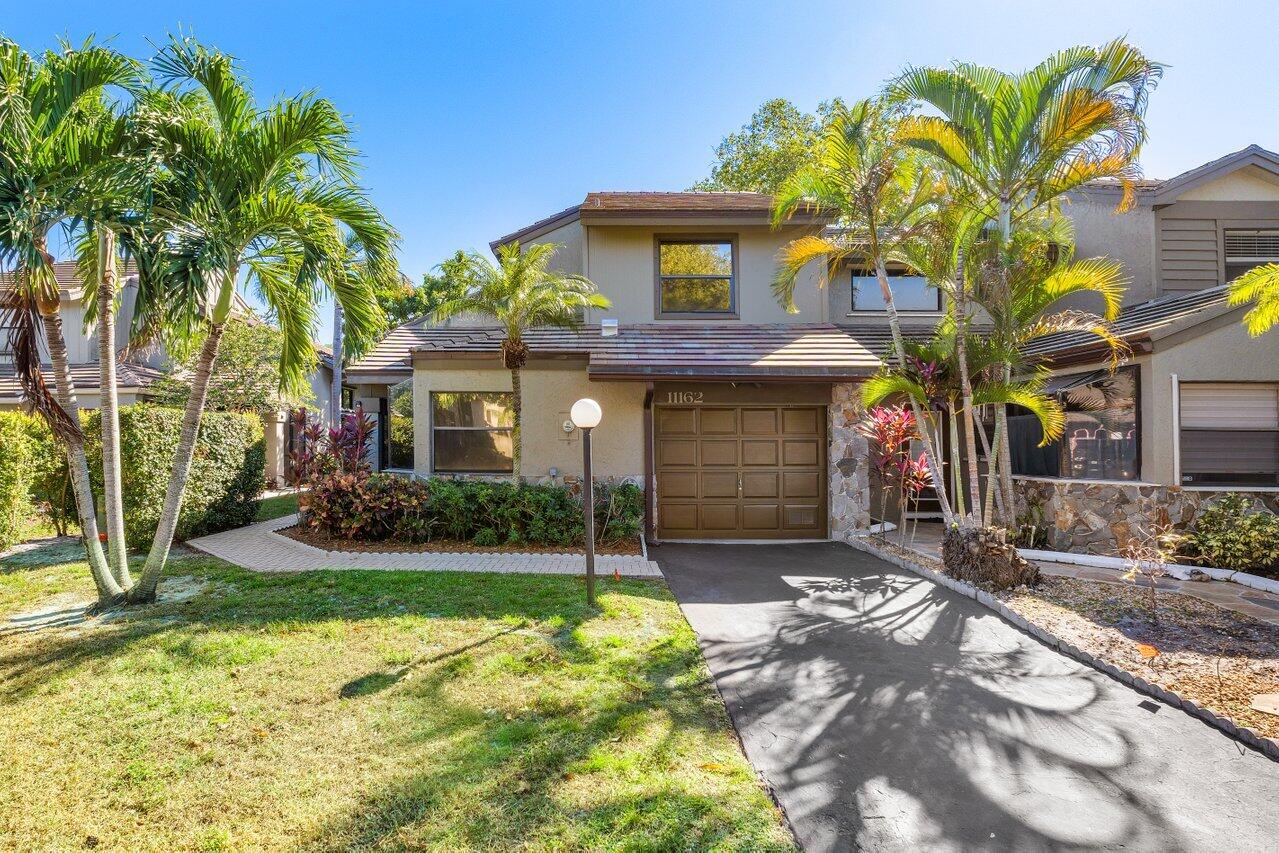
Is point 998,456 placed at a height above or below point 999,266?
below

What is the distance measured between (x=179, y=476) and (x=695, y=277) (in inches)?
387

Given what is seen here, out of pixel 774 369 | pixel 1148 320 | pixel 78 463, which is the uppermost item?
pixel 1148 320

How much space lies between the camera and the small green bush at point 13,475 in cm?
862

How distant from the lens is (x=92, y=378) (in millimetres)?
15141

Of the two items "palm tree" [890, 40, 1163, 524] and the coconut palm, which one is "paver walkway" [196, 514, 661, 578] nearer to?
"palm tree" [890, 40, 1163, 524]

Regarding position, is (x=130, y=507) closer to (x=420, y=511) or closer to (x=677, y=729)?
(x=420, y=511)

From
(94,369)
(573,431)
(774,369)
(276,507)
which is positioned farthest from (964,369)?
(94,369)

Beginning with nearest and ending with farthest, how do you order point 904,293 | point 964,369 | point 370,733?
point 370,733 < point 964,369 < point 904,293

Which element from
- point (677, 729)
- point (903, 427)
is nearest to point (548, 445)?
point (903, 427)

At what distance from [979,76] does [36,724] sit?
12203 millimetres

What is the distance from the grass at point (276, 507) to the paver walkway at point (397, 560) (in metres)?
2.52

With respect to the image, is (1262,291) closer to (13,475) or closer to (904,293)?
(904,293)

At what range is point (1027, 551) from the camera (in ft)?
31.1

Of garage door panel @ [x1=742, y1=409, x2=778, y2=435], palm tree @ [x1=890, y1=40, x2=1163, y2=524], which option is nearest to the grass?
garage door panel @ [x1=742, y1=409, x2=778, y2=435]
